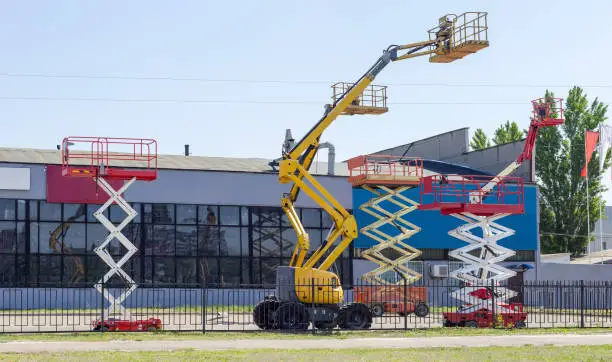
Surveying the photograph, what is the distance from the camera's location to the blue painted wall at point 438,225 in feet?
165

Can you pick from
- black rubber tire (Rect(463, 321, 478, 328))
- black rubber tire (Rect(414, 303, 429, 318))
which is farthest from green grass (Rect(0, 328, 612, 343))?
black rubber tire (Rect(414, 303, 429, 318))

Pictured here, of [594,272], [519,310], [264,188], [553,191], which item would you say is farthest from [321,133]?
[553,191]

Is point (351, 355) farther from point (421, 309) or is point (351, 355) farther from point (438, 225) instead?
point (438, 225)

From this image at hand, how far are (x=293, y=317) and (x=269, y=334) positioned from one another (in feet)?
7.50

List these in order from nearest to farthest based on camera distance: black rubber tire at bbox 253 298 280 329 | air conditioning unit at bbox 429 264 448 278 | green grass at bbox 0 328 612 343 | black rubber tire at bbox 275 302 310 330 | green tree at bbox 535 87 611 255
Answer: green grass at bbox 0 328 612 343 < black rubber tire at bbox 275 302 310 330 < black rubber tire at bbox 253 298 280 329 < air conditioning unit at bbox 429 264 448 278 < green tree at bbox 535 87 611 255

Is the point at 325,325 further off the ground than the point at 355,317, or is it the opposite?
the point at 355,317

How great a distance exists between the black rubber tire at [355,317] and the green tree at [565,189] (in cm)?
4864

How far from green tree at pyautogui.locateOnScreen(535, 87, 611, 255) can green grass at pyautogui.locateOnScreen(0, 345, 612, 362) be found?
54.3 m

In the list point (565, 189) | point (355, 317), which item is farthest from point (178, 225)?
point (565, 189)

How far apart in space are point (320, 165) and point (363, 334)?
29.3m

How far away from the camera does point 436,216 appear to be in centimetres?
5194

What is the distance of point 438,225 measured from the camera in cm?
5178

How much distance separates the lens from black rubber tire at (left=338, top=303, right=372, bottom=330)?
101 feet

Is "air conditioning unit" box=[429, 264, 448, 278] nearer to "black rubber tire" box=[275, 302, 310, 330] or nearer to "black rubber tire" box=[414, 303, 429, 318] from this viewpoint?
"black rubber tire" box=[414, 303, 429, 318]
